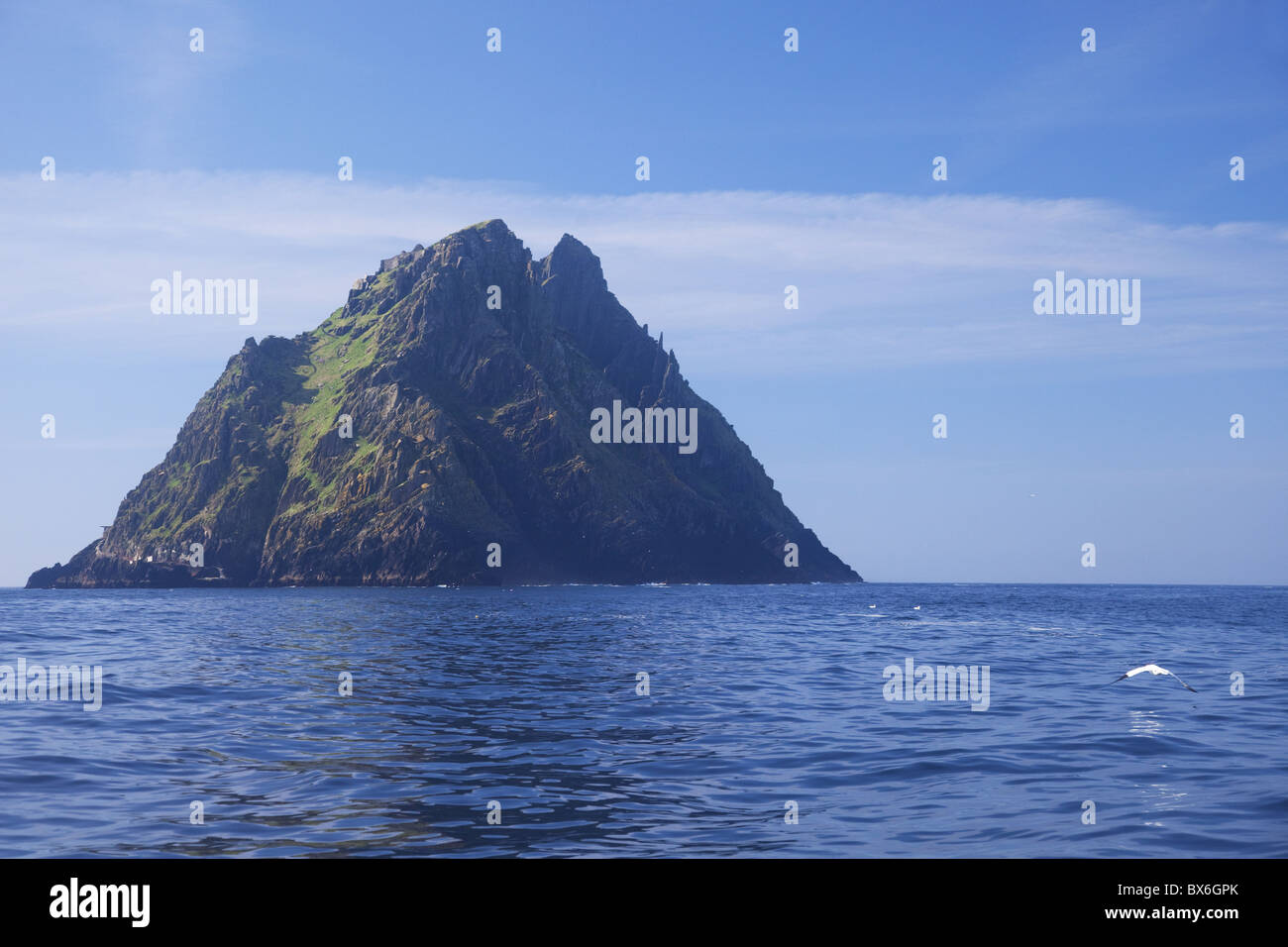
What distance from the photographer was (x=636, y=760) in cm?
2114

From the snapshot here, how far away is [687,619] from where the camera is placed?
284ft

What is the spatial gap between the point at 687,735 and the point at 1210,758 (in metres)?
12.5

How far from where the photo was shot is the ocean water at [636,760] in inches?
582

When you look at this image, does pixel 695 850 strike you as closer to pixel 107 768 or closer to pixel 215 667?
pixel 107 768

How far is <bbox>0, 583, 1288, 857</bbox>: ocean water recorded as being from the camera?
1479cm
